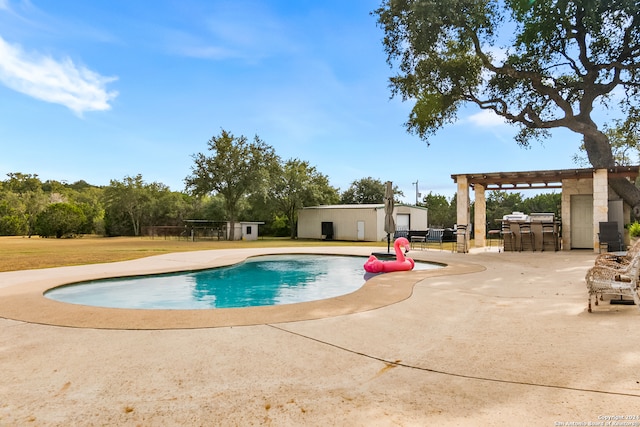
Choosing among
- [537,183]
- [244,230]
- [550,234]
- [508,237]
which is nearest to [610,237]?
[550,234]

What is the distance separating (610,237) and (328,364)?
12.4 meters

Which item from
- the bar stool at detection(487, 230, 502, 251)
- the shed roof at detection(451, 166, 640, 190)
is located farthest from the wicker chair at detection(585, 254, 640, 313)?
the bar stool at detection(487, 230, 502, 251)

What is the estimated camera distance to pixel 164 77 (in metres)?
17.9

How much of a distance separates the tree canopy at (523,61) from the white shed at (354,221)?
896cm

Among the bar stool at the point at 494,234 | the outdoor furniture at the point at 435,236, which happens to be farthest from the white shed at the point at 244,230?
the bar stool at the point at 494,234

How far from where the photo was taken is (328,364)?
9.53 feet

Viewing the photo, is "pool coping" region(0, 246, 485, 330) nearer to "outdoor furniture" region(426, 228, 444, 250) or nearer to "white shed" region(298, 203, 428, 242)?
"outdoor furniture" region(426, 228, 444, 250)

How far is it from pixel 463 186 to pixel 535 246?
363 cm

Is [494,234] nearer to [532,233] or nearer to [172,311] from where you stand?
[532,233]

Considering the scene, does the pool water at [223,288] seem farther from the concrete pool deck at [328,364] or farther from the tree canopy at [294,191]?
the tree canopy at [294,191]

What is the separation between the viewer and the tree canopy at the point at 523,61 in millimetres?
14039

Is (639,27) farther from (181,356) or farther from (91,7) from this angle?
(91,7)

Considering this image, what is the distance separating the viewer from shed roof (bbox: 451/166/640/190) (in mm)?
12820

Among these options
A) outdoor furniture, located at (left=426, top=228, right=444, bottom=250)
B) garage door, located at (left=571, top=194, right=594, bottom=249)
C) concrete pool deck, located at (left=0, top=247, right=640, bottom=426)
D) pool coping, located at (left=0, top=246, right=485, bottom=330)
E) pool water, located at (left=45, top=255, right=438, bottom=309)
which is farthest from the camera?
outdoor furniture, located at (left=426, top=228, right=444, bottom=250)
